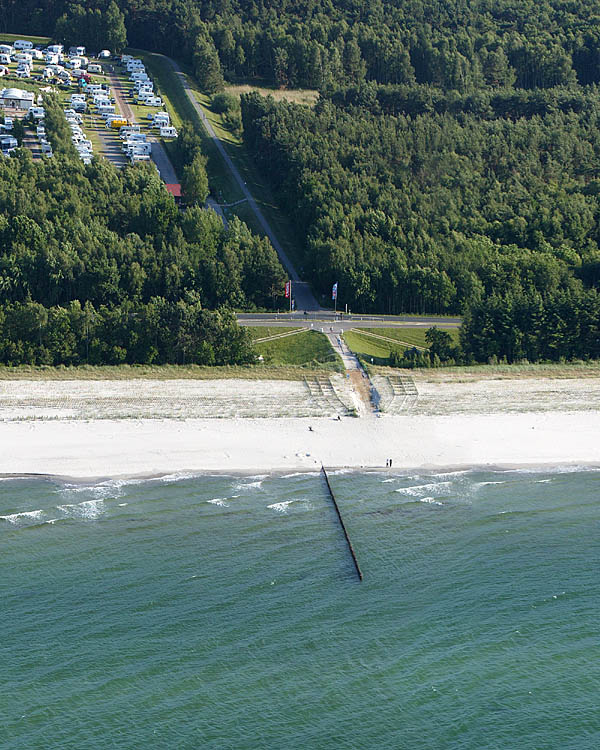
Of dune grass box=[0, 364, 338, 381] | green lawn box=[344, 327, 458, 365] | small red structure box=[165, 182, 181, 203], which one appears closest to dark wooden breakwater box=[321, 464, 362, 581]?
dune grass box=[0, 364, 338, 381]

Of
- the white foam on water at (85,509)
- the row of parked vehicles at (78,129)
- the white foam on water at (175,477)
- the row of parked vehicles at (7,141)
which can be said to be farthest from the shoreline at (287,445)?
the row of parked vehicles at (7,141)

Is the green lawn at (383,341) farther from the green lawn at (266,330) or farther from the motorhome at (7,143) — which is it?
the motorhome at (7,143)

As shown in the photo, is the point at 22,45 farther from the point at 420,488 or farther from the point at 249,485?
the point at 420,488

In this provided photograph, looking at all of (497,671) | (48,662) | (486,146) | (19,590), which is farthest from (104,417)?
(486,146)

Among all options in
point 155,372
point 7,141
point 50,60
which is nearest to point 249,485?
point 155,372

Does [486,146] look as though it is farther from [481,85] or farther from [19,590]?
[19,590]
